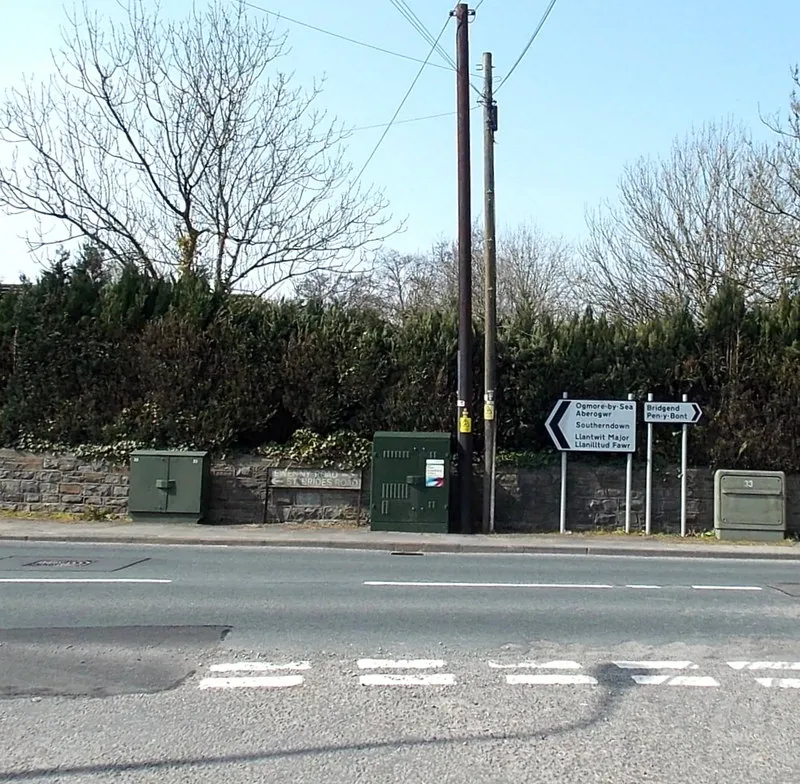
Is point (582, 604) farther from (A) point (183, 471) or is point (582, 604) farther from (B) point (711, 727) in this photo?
(A) point (183, 471)

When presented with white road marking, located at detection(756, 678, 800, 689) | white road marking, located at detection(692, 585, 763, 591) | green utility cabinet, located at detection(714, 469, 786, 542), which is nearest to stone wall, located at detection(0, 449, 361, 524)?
green utility cabinet, located at detection(714, 469, 786, 542)

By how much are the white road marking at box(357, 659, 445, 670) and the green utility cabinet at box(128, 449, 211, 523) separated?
402 inches

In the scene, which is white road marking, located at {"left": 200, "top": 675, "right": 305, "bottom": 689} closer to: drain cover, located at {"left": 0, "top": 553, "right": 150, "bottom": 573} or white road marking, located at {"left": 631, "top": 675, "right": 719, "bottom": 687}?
white road marking, located at {"left": 631, "top": 675, "right": 719, "bottom": 687}

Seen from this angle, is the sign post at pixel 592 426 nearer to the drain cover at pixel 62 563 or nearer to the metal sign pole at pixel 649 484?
the metal sign pole at pixel 649 484

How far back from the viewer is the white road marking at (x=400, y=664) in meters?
6.36

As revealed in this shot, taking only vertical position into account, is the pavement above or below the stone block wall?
below

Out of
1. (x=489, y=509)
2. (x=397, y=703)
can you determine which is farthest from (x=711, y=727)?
(x=489, y=509)

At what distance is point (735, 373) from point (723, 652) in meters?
11.2

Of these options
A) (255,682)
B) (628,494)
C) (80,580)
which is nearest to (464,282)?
(628,494)

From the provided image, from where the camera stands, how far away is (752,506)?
52.5 ft

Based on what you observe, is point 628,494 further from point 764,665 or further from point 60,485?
point 60,485

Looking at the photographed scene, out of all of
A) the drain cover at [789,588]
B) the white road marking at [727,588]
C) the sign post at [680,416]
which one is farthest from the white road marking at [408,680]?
the sign post at [680,416]

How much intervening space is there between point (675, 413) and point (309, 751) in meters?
13.3

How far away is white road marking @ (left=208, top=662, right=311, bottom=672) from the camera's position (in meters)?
6.23
